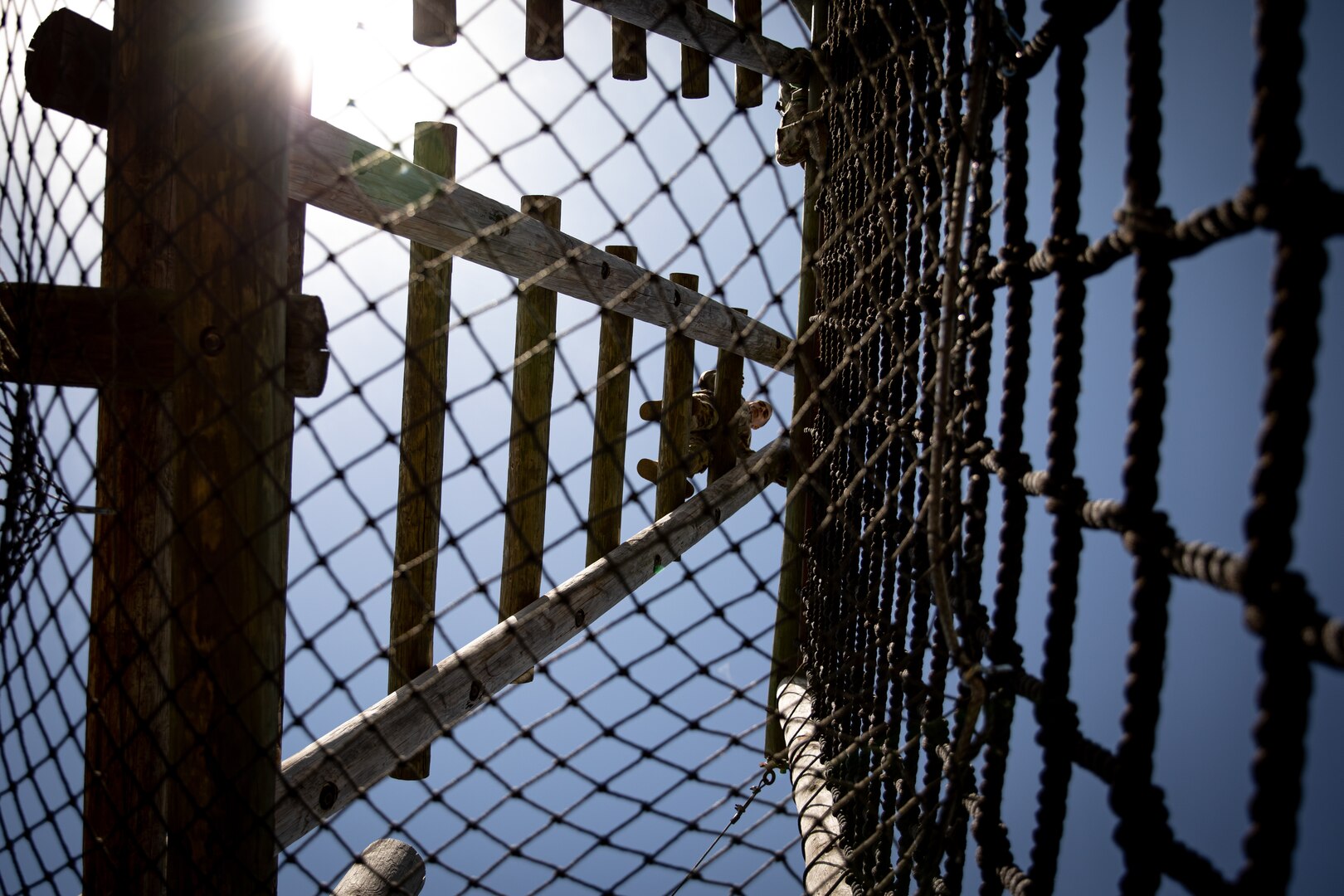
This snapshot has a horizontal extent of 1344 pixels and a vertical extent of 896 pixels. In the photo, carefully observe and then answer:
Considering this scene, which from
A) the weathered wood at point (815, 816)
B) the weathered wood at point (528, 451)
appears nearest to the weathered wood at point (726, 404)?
the weathered wood at point (528, 451)

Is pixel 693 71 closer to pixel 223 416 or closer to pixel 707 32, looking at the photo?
pixel 707 32

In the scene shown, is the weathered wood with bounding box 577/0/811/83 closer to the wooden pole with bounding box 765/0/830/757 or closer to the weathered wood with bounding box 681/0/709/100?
the weathered wood with bounding box 681/0/709/100

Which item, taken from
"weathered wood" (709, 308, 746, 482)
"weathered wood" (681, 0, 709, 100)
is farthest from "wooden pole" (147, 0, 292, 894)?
"weathered wood" (709, 308, 746, 482)

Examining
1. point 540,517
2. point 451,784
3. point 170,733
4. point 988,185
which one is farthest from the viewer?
point 540,517

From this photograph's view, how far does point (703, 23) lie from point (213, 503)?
2.44m

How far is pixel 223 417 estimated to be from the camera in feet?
4.68

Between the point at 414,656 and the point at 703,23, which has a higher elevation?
the point at 703,23

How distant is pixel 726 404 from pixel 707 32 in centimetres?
177

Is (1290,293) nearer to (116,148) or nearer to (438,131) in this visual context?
(116,148)

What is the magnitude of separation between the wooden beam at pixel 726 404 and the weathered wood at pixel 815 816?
1351mm

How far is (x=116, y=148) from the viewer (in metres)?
1.49

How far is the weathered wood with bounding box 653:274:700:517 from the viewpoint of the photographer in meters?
3.76

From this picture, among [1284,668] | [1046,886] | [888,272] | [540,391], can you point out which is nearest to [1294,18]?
[1284,668]

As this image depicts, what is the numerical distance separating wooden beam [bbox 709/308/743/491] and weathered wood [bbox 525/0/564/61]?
5.78 feet
